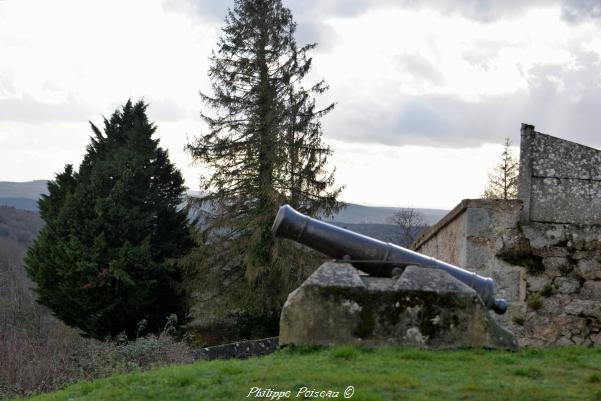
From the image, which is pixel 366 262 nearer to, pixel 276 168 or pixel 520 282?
pixel 520 282

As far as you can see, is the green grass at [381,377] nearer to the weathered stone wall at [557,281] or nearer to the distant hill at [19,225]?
the weathered stone wall at [557,281]

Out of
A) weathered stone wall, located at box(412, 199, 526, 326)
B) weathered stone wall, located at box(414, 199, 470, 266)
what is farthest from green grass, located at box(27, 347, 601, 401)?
weathered stone wall, located at box(414, 199, 470, 266)

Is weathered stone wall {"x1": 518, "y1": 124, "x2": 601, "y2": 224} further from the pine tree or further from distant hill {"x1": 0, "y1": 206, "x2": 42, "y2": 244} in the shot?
distant hill {"x1": 0, "y1": 206, "x2": 42, "y2": 244}

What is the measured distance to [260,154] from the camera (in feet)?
81.1

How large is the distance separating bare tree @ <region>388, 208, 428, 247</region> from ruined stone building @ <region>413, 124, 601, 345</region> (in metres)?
31.5

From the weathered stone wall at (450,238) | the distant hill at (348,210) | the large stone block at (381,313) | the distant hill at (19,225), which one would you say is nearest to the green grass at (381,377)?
the large stone block at (381,313)

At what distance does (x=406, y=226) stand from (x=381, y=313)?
39.6 m

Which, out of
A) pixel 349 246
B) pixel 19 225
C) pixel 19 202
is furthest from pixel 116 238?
pixel 19 202

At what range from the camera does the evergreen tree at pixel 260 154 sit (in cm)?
2350

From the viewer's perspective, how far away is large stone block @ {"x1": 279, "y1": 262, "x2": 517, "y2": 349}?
21.6 feet

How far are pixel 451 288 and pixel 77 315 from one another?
18641 millimetres

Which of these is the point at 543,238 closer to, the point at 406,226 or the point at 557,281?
the point at 557,281

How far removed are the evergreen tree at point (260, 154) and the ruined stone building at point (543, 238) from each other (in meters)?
13.3

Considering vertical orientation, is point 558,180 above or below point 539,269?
above
